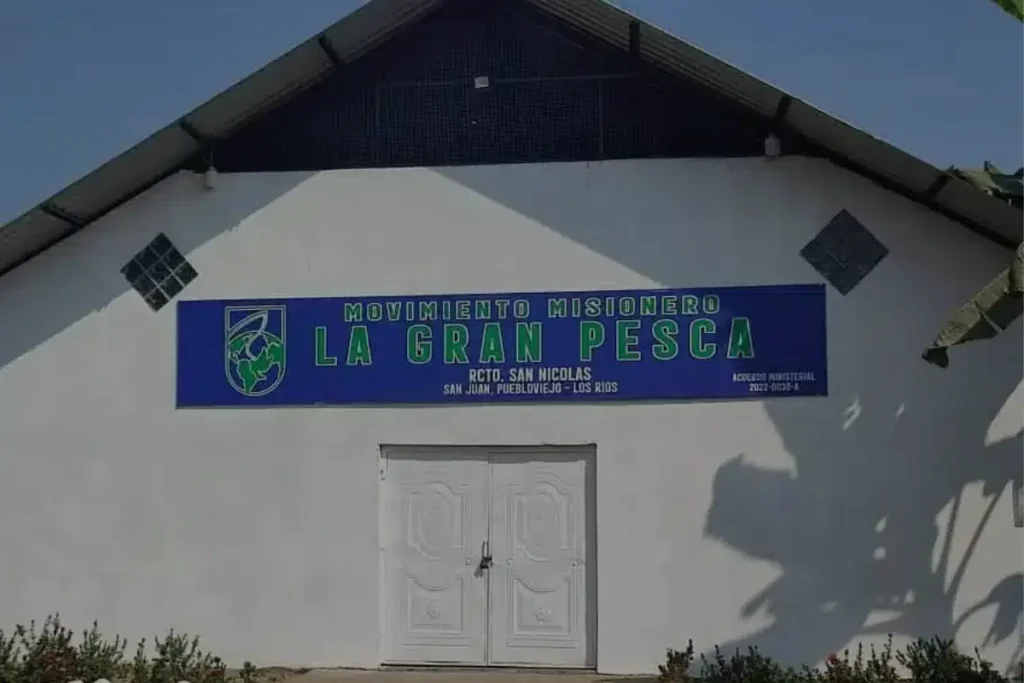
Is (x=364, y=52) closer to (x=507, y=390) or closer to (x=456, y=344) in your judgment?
(x=456, y=344)

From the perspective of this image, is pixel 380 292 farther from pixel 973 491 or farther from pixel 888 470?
pixel 973 491

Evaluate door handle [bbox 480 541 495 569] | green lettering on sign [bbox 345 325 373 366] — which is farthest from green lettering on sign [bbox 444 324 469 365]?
door handle [bbox 480 541 495 569]

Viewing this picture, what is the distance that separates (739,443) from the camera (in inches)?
429

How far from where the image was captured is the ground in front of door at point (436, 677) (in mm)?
10703

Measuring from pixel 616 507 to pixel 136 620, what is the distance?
449cm

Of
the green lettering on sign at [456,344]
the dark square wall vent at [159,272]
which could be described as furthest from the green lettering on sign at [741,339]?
the dark square wall vent at [159,272]

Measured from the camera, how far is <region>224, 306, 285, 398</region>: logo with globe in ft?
37.8

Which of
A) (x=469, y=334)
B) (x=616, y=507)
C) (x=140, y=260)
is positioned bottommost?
(x=616, y=507)

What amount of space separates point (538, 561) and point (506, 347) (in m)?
1.90

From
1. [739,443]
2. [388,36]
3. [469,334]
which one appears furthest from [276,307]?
[739,443]

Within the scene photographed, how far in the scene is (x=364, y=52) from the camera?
37.7 feet

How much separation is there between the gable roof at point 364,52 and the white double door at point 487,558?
3354 millimetres

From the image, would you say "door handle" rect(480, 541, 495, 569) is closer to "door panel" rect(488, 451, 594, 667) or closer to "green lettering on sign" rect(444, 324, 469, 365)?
"door panel" rect(488, 451, 594, 667)

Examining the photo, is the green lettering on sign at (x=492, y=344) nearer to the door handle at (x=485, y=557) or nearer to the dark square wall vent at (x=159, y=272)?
the door handle at (x=485, y=557)
